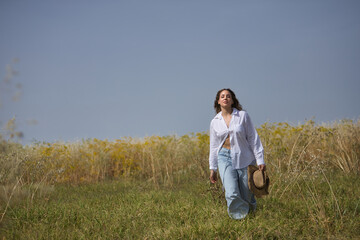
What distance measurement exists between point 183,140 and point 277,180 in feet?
16.1

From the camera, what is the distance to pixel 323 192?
6.62 meters

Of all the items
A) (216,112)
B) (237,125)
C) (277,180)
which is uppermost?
(216,112)

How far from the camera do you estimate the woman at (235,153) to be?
476cm

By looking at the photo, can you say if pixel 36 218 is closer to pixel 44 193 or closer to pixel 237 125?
pixel 44 193

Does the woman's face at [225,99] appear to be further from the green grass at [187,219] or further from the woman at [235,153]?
the green grass at [187,219]

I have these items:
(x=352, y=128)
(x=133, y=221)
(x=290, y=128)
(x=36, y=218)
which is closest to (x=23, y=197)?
(x=36, y=218)

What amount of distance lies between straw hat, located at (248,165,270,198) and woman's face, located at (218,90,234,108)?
3.22 feet

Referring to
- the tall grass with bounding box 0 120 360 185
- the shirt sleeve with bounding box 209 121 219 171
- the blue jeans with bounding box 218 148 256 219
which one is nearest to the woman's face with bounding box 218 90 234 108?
the shirt sleeve with bounding box 209 121 219 171

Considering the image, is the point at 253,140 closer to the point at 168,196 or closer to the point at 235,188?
the point at 235,188

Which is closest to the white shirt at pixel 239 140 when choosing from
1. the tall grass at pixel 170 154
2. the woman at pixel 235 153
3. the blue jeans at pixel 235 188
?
the woman at pixel 235 153

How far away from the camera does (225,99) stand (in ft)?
16.5

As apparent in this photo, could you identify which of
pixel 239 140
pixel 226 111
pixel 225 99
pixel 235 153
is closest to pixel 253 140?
pixel 239 140

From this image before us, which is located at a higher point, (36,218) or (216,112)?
(216,112)

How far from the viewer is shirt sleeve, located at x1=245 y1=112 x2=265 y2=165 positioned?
4762 mm
